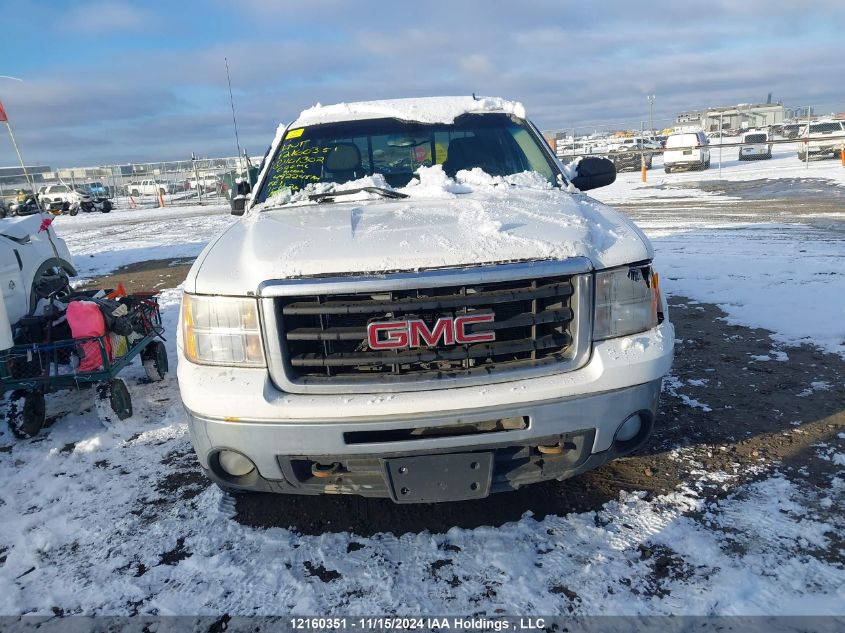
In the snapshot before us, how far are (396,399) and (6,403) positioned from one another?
3.96 metres

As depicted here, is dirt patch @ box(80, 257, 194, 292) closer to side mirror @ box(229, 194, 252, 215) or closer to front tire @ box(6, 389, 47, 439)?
front tire @ box(6, 389, 47, 439)

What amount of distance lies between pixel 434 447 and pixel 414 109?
2738mm

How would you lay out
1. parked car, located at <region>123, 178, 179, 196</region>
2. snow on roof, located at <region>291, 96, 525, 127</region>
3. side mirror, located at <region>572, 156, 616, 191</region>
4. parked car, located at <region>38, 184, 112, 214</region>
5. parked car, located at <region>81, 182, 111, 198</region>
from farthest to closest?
parked car, located at <region>123, 178, 179, 196</region>
parked car, located at <region>81, 182, 111, 198</region>
parked car, located at <region>38, 184, 112, 214</region>
snow on roof, located at <region>291, 96, 525, 127</region>
side mirror, located at <region>572, 156, 616, 191</region>

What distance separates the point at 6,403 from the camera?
461 cm

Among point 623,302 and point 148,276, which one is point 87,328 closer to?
point 623,302

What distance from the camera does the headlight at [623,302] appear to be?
2477 mm

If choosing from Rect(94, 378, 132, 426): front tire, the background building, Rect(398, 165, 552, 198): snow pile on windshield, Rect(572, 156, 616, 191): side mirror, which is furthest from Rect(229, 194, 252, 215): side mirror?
the background building

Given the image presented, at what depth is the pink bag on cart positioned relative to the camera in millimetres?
4055

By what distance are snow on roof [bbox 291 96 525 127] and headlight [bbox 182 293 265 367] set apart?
2247 mm

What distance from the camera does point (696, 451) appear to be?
326 centimetres

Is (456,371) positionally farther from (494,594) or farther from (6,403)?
(6,403)

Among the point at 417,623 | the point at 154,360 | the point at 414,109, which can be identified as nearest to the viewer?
the point at 417,623

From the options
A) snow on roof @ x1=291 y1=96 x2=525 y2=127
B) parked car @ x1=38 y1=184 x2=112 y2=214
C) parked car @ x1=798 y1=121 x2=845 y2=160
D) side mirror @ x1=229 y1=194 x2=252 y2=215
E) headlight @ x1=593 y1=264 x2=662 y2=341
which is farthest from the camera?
parked car @ x1=38 y1=184 x2=112 y2=214

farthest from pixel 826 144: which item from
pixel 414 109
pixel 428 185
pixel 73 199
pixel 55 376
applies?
pixel 73 199
